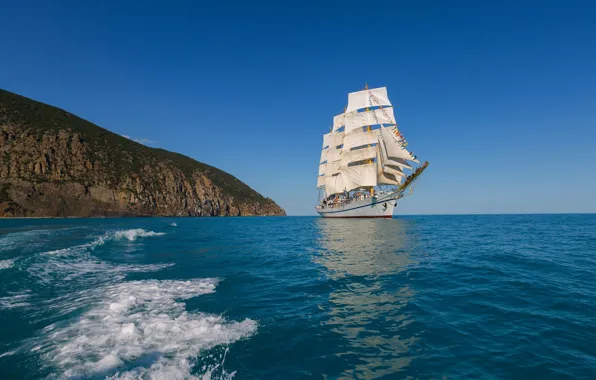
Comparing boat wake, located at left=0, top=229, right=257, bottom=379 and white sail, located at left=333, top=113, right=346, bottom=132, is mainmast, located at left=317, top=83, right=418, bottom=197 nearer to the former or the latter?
white sail, located at left=333, top=113, right=346, bottom=132

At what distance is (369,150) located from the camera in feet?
311

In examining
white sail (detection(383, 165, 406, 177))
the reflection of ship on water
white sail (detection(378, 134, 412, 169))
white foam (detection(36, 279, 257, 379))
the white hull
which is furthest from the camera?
white sail (detection(383, 165, 406, 177))

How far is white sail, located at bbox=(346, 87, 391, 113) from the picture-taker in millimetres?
96000

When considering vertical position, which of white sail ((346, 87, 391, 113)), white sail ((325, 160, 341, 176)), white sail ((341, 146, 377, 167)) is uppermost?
white sail ((346, 87, 391, 113))

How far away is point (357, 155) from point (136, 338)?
94.5 meters

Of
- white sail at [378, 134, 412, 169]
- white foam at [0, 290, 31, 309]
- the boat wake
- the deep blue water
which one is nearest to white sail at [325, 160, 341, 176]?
white sail at [378, 134, 412, 169]

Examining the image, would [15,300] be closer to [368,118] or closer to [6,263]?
[6,263]

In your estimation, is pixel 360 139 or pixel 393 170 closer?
pixel 393 170

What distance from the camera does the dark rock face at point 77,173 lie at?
104m

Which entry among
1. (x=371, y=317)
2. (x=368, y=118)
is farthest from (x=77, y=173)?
(x=371, y=317)

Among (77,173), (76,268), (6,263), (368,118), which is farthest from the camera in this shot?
(77,173)

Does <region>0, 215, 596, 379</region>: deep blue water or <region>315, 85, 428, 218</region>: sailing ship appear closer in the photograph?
<region>0, 215, 596, 379</region>: deep blue water

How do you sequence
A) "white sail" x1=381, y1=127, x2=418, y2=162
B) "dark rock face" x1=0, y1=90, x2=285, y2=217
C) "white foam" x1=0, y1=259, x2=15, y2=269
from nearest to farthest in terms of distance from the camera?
"white foam" x1=0, y1=259, x2=15, y2=269 → "white sail" x1=381, y1=127, x2=418, y2=162 → "dark rock face" x1=0, y1=90, x2=285, y2=217

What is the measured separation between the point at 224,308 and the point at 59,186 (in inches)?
5484
